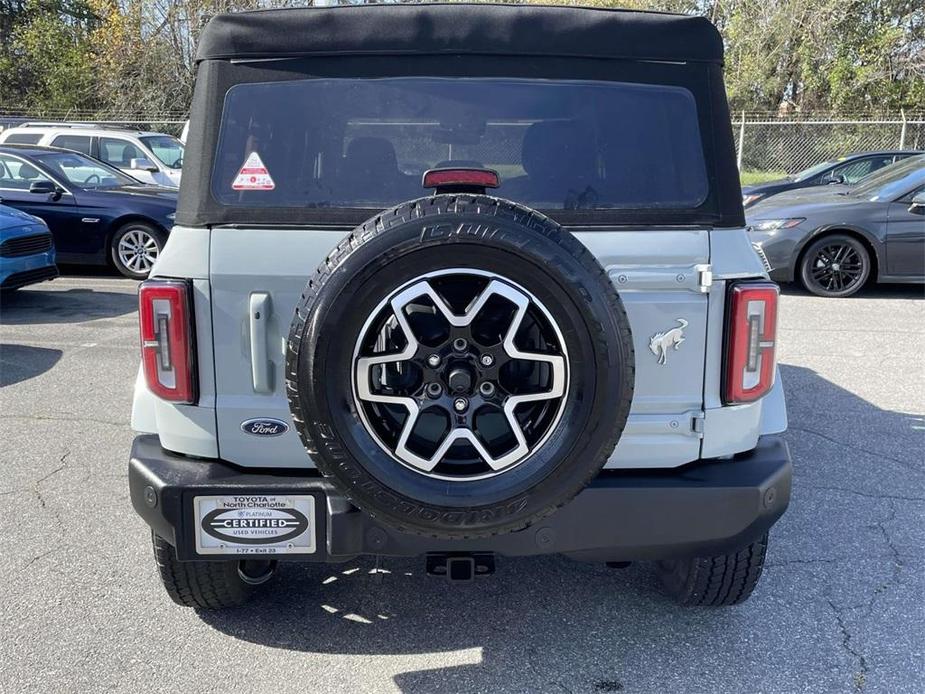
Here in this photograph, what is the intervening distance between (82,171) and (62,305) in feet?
8.55

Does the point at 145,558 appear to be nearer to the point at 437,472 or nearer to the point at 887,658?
the point at 437,472

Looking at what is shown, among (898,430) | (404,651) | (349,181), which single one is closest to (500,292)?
(349,181)

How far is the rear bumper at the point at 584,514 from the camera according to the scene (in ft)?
8.48

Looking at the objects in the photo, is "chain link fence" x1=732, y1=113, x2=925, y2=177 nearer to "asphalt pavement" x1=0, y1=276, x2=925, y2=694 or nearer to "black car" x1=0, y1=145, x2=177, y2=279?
"black car" x1=0, y1=145, x2=177, y2=279

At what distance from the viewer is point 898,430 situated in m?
5.27

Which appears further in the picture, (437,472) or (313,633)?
(313,633)

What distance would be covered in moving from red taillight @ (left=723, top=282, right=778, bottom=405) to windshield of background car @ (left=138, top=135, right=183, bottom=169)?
1242 centimetres

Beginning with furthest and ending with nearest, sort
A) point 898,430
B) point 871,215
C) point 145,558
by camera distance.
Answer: point 871,215, point 898,430, point 145,558

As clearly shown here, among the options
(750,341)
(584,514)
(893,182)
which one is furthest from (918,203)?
(584,514)

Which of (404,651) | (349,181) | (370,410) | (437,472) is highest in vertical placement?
(349,181)

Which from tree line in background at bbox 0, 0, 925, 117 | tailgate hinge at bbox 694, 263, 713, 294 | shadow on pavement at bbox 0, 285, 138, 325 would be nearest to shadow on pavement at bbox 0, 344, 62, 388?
shadow on pavement at bbox 0, 285, 138, 325

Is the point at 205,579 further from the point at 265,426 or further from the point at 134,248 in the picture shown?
the point at 134,248

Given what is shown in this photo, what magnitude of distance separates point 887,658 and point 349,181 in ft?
7.98

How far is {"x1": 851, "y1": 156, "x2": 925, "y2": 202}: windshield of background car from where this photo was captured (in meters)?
9.13
